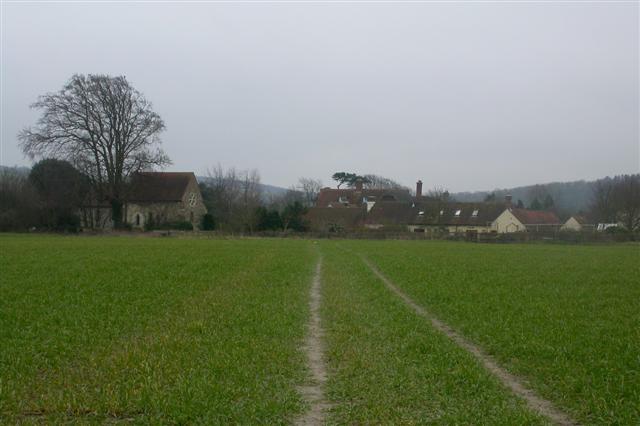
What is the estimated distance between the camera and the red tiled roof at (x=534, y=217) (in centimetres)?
8857

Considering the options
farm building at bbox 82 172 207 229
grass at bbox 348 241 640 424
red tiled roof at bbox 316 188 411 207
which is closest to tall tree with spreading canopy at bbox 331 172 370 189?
red tiled roof at bbox 316 188 411 207

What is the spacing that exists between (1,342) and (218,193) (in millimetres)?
81198

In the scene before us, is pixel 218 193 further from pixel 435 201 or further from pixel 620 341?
pixel 620 341

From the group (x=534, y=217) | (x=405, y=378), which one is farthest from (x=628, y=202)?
(x=405, y=378)

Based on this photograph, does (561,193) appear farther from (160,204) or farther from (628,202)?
(160,204)

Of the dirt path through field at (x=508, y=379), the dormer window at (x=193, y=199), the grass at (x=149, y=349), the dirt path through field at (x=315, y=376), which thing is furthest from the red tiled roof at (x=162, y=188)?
the dirt path through field at (x=508, y=379)

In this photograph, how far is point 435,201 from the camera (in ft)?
286

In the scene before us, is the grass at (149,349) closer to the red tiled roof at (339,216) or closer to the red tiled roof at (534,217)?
the red tiled roof at (339,216)

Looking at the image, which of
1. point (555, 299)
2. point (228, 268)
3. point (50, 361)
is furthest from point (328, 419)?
point (228, 268)

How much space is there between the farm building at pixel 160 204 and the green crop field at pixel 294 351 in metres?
52.2

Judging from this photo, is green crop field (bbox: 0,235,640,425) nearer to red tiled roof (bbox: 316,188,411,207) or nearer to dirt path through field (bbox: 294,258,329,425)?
dirt path through field (bbox: 294,258,329,425)

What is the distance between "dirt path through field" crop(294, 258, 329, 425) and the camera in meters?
6.50

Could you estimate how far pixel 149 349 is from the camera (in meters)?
9.55

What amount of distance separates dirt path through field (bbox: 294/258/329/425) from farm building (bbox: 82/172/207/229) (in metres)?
60.4
